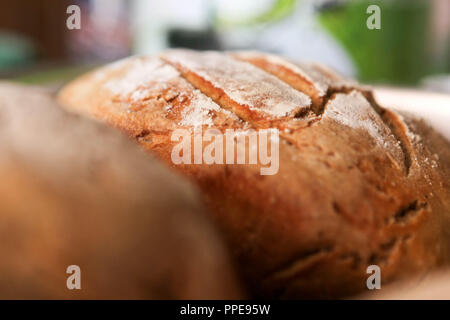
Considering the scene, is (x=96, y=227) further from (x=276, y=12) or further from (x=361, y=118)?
(x=276, y=12)

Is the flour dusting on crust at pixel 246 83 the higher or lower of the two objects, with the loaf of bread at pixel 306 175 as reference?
higher

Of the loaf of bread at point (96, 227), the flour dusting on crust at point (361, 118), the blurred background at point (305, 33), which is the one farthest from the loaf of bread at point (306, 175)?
the blurred background at point (305, 33)

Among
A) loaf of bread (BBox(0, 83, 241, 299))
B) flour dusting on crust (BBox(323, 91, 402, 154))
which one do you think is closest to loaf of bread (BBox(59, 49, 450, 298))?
flour dusting on crust (BBox(323, 91, 402, 154))

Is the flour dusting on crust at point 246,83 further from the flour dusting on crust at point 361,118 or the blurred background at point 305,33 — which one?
the blurred background at point 305,33

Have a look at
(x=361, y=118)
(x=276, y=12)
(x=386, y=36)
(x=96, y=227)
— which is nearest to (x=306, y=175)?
(x=361, y=118)

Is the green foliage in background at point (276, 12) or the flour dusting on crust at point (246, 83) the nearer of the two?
the flour dusting on crust at point (246, 83)
